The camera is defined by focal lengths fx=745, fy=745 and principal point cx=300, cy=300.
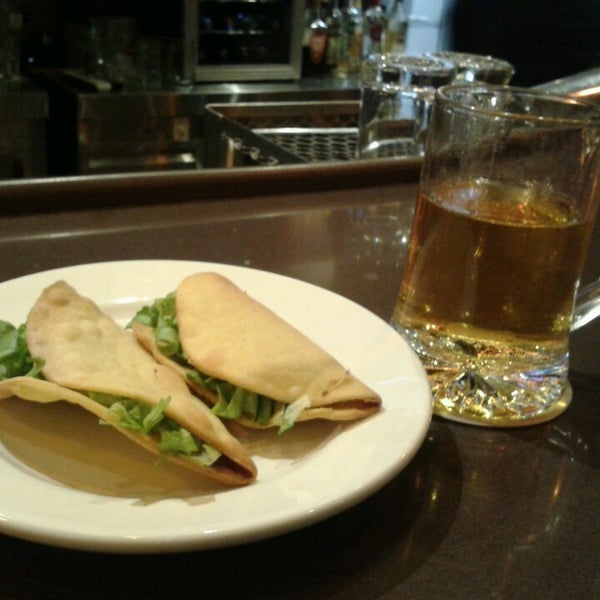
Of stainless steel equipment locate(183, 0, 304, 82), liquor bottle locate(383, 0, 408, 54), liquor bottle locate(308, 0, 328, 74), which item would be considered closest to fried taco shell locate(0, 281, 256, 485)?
stainless steel equipment locate(183, 0, 304, 82)

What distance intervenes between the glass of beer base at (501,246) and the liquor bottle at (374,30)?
2.51m

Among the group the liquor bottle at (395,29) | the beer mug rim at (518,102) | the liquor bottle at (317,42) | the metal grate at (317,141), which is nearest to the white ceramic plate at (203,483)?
the beer mug rim at (518,102)

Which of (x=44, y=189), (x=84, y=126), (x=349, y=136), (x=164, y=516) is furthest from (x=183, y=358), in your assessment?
(x=84, y=126)

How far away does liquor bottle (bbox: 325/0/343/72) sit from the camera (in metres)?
2.88

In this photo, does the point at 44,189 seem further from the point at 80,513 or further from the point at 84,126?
the point at 84,126

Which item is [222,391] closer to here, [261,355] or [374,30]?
[261,355]

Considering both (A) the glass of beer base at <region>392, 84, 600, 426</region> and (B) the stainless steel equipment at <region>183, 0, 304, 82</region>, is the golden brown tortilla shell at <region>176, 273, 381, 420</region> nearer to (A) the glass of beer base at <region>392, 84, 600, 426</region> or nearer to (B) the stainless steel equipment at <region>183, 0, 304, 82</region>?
(A) the glass of beer base at <region>392, 84, 600, 426</region>

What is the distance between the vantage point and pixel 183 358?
1.69 ft

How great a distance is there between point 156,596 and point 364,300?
0.40 metres

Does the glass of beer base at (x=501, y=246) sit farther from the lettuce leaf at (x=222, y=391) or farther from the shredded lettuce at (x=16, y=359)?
the shredded lettuce at (x=16, y=359)

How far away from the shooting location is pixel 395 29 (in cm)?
296

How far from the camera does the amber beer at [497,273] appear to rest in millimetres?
496

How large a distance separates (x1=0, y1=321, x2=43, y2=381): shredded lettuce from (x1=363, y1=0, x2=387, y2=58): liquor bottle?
8.57 feet

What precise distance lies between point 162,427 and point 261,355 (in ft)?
0.28
